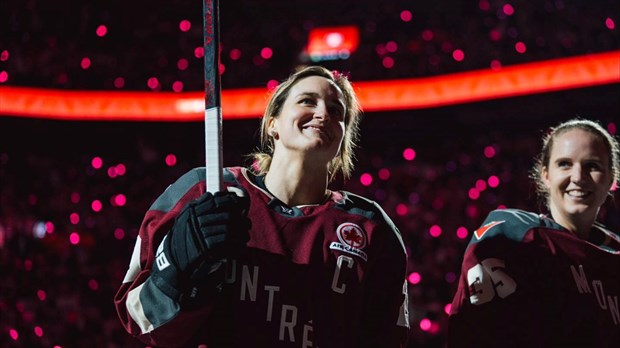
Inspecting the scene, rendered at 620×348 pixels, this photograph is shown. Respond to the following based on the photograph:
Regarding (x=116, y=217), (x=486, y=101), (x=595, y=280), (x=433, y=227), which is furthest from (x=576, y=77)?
(x=595, y=280)

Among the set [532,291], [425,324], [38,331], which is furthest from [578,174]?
[38,331]

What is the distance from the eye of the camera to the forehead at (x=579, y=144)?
8.07ft

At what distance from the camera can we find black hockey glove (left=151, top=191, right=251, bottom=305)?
164cm

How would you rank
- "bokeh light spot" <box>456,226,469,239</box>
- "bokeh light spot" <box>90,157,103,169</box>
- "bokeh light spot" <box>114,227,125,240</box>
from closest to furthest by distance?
"bokeh light spot" <box>456,226,469,239</box>
"bokeh light spot" <box>114,227,125,240</box>
"bokeh light spot" <box>90,157,103,169</box>

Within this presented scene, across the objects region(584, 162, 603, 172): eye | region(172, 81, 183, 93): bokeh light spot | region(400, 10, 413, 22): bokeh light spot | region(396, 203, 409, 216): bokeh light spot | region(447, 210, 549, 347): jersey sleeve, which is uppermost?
region(400, 10, 413, 22): bokeh light spot

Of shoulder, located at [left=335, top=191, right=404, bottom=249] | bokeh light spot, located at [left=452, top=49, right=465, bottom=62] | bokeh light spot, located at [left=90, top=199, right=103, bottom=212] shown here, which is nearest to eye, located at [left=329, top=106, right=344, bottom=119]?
shoulder, located at [left=335, top=191, right=404, bottom=249]

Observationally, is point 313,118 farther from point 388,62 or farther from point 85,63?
point 85,63

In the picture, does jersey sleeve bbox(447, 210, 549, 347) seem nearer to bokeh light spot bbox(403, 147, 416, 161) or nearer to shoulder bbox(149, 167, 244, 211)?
shoulder bbox(149, 167, 244, 211)

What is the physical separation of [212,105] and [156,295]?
1.51 ft

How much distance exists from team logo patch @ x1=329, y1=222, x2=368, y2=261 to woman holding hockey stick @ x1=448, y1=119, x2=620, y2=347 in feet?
1.57

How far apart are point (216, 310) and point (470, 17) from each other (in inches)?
373

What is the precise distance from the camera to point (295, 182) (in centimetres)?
208

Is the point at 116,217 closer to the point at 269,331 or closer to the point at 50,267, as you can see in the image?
the point at 50,267

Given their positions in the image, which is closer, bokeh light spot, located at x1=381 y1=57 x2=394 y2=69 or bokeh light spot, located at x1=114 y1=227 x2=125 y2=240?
bokeh light spot, located at x1=114 y1=227 x2=125 y2=240
